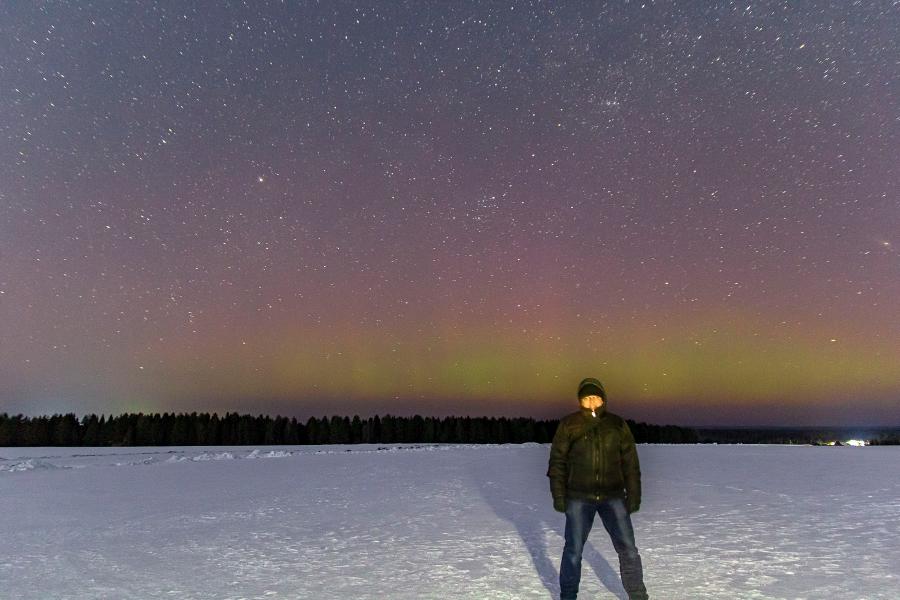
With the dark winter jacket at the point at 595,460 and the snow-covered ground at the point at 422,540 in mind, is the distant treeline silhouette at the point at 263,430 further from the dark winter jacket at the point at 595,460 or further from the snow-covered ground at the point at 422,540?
the dark winter jacket at the point at 595,460

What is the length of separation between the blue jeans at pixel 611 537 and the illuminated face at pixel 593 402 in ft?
2.78

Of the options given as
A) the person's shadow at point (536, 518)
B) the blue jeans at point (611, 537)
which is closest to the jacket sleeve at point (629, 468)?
the blue jeans at point (611, 537)

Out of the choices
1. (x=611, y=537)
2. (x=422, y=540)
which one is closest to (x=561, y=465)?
(x=611, y=537)

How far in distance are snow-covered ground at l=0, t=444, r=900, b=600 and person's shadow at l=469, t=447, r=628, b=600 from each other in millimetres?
44

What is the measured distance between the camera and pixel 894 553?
8.50m

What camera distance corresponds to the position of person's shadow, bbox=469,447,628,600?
7604 millimetres

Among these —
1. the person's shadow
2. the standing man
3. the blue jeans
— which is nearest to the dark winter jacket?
the standing man

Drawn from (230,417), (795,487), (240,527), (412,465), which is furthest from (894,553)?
(230,417)

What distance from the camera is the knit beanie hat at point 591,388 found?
608cm

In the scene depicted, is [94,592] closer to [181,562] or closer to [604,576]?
[181,562]

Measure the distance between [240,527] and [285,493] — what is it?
5.36 metres

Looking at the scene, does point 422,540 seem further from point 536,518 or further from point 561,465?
point 561,465

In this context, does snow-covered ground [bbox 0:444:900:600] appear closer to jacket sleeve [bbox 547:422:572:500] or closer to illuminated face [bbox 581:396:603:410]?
jacket sleeve [bbox 547:422:572:500]

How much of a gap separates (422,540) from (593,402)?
5.00 metres
